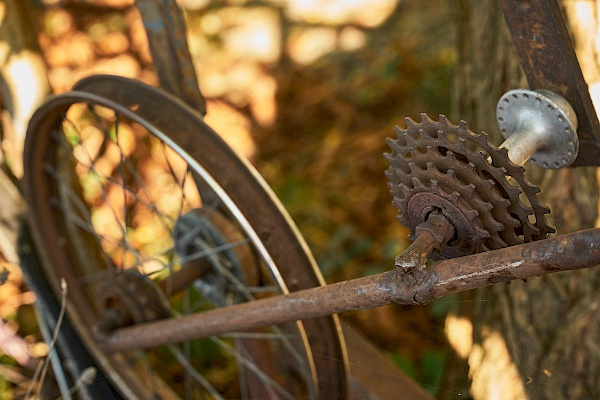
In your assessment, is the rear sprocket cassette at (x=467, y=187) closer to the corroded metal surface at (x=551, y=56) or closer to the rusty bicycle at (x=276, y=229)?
the rusty bicycle at (x=276, y=229)

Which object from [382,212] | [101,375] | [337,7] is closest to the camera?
[101,375]

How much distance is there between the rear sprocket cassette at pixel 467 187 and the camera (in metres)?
1.15

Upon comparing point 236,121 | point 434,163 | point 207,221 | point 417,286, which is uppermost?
point 236,121

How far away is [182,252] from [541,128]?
3.17ft

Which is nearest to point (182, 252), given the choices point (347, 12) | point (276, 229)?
point (276, 229)

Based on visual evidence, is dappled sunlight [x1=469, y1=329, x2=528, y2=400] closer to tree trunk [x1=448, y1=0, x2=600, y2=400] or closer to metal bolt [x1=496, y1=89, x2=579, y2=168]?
tree trunk [x1=448, y1=0, x2=600, y2=400]

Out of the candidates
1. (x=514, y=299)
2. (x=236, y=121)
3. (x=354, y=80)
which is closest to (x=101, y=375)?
(x=514, y=299)

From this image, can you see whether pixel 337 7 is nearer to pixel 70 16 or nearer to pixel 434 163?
pixel 70 16

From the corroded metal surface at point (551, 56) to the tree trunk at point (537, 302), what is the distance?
418 millimetres

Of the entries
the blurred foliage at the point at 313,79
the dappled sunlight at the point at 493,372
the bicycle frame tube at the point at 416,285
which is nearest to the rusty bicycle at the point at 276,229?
the bicycle frame tube at the point at 416,285

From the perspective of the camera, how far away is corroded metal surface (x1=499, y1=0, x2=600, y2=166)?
51.2 inches

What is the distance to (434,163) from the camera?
1190 millimetres

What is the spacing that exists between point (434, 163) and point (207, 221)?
0.78 meters

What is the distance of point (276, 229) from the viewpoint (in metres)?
1.59
